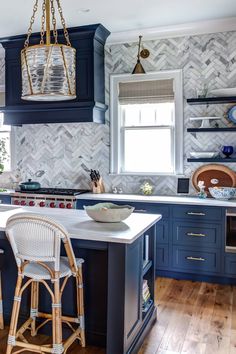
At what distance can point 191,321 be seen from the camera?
10.3ft

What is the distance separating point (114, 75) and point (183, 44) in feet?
3.19

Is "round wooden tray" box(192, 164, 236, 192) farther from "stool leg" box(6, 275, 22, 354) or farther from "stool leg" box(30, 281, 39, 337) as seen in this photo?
"stool leg" box(6, 275, 22, 354)

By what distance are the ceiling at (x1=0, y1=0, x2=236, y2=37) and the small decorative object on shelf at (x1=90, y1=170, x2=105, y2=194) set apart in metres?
1.86

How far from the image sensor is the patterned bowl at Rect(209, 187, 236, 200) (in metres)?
4.18

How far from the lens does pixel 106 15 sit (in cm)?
412

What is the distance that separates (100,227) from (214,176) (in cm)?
240

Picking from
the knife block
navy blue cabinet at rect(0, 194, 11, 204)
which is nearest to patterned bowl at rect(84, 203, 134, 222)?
the knife block

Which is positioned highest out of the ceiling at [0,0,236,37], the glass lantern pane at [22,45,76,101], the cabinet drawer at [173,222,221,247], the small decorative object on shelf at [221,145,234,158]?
the ceiling at [0,0,236,37]

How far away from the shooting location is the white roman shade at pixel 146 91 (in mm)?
4707

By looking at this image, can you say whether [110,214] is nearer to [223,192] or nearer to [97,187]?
[223,192]

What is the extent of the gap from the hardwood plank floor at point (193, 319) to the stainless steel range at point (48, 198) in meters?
1.46

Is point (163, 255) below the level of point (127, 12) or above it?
below

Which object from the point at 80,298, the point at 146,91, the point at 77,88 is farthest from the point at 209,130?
the point at 80,298

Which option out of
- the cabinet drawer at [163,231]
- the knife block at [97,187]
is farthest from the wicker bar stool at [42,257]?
the knife block at [97,187]
